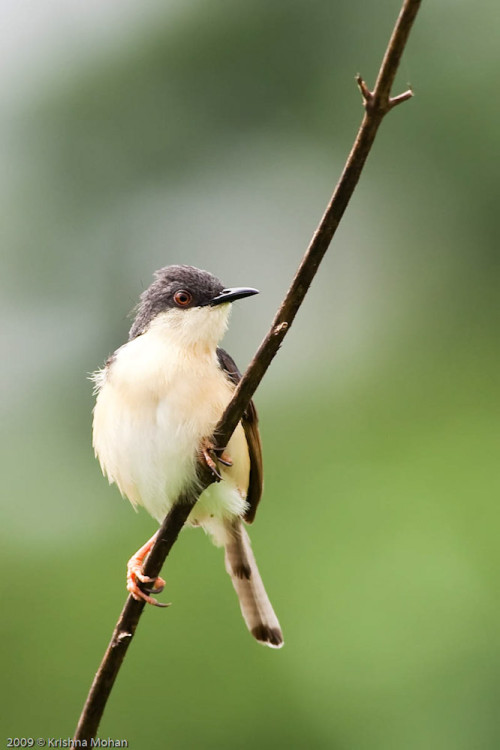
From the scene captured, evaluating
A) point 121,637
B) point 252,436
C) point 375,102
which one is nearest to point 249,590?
point 252,436

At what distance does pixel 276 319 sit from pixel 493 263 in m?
6.65

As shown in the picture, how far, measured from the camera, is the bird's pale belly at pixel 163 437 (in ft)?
11.7

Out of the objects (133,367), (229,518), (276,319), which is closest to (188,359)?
(133,367)

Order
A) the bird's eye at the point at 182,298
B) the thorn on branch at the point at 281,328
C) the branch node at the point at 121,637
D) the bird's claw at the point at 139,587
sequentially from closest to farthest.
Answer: the thorn on branch at the point at 281,328
the branch node at the point at 121,637
the bird's claw at the point at 139,587
the bird's eye at the point at 182,298

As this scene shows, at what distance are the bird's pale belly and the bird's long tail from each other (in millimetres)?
522

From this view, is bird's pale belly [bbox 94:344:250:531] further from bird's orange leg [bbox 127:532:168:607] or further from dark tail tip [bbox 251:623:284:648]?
dark tail tip [bbox 251:623:284:648]

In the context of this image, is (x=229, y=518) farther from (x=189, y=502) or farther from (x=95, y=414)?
(x=189, y=502)

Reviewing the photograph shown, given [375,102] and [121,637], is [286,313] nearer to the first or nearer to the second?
[375,102]

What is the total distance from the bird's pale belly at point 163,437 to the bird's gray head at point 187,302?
239mm

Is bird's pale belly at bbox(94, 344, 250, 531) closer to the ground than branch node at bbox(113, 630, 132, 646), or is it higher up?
higher up

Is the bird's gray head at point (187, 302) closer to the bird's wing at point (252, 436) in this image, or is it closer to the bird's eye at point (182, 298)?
the bird's eye at point (182, 298)

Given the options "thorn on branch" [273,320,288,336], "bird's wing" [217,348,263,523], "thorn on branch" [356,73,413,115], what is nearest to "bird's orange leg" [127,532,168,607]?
"bird's wing" [217,348,263,523]

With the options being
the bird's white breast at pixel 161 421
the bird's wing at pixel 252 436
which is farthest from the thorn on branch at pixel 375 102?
the bird's wing at pixel 252 436

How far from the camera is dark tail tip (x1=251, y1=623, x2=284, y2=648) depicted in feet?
14.0
